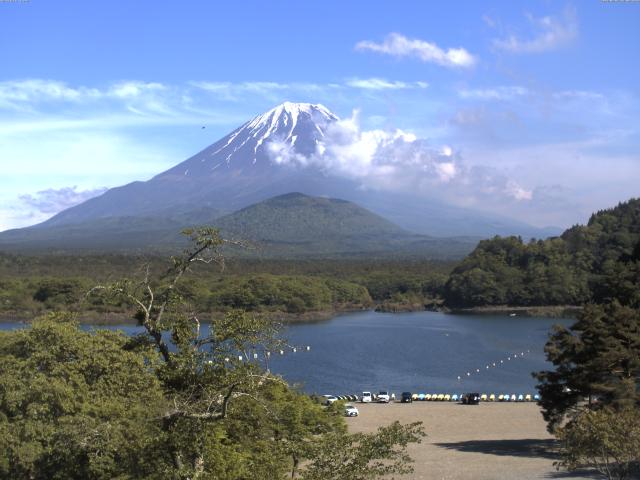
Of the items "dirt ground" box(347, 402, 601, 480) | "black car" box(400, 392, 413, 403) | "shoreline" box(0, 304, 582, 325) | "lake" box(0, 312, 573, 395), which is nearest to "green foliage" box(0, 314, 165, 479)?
"dirt ground" box(347, 402, 601, 480)

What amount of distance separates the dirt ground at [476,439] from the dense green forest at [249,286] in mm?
22543

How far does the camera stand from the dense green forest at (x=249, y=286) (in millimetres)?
56875

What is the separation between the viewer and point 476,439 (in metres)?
19.5

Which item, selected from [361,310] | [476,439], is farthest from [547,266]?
[476,439]

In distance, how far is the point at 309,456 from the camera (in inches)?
284

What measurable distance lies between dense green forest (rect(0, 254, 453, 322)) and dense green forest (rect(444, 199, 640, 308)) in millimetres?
4229

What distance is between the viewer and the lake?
32000 mm

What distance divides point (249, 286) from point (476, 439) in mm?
42734

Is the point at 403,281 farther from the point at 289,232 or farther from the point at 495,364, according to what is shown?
the point at 289,232

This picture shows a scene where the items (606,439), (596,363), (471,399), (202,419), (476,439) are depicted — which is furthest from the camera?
(471,399)

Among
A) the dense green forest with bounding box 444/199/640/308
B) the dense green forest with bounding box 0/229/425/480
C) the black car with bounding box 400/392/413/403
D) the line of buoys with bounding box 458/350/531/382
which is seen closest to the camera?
the dense green forest with bounding box 0/229/425/480

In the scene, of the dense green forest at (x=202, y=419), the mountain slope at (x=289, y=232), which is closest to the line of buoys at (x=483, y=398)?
the dense green forest at (x=202, y=419)

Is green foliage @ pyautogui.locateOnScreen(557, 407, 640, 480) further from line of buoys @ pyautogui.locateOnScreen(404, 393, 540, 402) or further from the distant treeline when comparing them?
the distant treeline

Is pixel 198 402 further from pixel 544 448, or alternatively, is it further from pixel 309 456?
pixel 544 448
